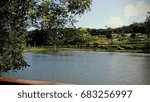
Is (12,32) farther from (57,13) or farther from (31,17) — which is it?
(57,13)

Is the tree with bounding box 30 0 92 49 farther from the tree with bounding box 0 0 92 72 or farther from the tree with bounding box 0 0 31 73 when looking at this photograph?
the tree with bounding box 0 0 31 73

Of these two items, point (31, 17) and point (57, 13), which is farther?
point (57, 13)

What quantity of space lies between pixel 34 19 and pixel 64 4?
42cm

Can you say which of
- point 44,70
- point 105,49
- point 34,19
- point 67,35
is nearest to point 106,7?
point 67,35

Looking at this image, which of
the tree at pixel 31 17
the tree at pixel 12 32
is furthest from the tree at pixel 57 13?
the tree at pixel 12 32

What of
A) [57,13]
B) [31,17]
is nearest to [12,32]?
[31,17]

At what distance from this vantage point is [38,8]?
4145 mm

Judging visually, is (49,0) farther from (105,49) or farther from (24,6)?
(105,49)

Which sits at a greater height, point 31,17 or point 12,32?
point 31,17

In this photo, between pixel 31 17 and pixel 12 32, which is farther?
pixel 12 32

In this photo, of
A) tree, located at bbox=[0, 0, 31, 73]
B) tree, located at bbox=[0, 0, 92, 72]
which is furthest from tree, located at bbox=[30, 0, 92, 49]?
tree, located at bbox=[0, 0, 31, 73]

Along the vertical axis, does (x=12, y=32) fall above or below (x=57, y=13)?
below

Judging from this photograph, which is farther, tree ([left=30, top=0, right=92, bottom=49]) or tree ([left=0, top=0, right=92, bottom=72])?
tree ([left=30, top=0, right=92, bottom=49])

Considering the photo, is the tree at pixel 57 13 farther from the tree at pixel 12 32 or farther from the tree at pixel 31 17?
the tree at pixel 12 32
